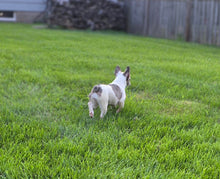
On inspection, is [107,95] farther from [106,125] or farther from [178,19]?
[178,19]

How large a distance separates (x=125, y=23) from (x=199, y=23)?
518 cm

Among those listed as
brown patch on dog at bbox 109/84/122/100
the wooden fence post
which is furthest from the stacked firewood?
brown patch on dog at bbox 109/84/122/100

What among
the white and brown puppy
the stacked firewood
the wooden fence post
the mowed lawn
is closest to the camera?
the mowed lawn

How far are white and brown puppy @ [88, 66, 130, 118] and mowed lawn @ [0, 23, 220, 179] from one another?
0.13 meters

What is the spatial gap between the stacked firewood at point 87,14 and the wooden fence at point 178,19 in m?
0.92

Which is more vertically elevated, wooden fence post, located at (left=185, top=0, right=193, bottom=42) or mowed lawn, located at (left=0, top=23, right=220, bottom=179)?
wooden fence post, located at (left=185, top=0, right=193, bottom=42)

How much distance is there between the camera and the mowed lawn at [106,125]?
1803mm

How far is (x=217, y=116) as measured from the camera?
2787 millimetres

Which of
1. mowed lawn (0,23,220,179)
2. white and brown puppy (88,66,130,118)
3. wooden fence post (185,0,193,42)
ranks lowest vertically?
mowed lawn (0,23,220,179)

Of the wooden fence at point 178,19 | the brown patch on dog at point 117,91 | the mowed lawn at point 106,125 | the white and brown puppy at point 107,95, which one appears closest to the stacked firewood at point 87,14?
the wooden fence at point 178,19

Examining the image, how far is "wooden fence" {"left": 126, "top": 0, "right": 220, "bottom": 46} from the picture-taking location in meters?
8.45

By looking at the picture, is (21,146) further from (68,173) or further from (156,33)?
(156,33)

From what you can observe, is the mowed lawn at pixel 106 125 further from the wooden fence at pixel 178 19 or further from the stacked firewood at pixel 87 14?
the stacked firewood at pixel 87 14

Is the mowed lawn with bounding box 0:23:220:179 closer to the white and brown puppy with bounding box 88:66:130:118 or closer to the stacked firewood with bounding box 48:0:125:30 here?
the white and brown puppy with bounding box 88:66:130:118
